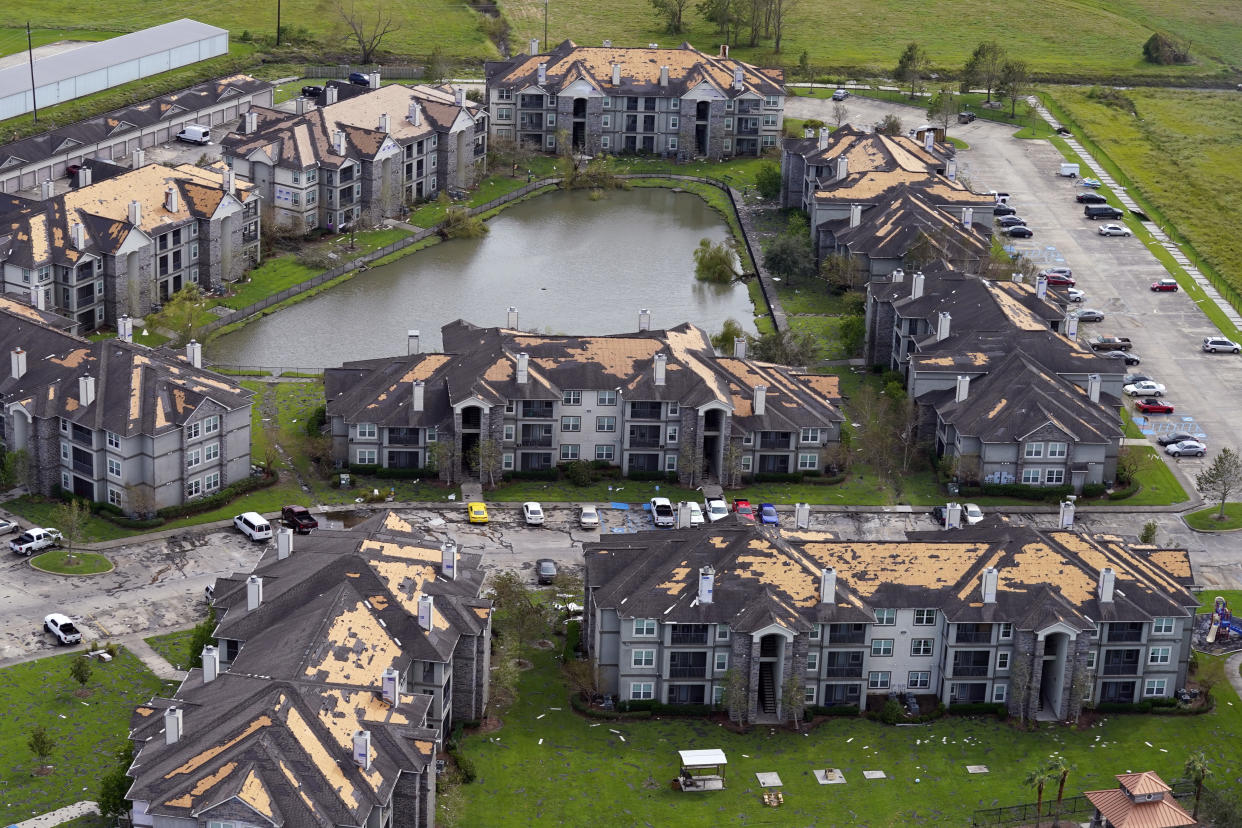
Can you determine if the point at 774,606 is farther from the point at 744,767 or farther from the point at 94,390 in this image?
the point at 94,390

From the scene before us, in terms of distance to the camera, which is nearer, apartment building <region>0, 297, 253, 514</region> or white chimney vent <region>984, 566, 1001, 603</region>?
white chimney vent <region>984, 566, 1001, 603</region>

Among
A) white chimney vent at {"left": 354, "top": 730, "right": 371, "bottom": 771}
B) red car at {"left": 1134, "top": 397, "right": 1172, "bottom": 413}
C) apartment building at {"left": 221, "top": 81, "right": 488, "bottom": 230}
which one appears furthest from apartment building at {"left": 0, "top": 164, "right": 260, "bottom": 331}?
red car at {"left": 1134, "top": 397, "right": 1172, "bottom": 413}

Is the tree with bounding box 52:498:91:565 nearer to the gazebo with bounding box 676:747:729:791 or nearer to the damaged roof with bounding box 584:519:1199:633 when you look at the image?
the damaged roof with bounding box 584:519:1199:633

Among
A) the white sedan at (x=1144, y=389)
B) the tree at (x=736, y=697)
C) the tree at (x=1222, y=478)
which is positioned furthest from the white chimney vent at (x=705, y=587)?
the white sedan at (x=1144, y=389)

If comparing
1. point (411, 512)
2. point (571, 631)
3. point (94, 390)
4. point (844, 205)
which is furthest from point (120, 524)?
point (844, 205)

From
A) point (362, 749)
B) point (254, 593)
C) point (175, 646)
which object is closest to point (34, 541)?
point (175, 646)

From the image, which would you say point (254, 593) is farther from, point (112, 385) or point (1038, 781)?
point (1038, 781)
